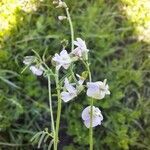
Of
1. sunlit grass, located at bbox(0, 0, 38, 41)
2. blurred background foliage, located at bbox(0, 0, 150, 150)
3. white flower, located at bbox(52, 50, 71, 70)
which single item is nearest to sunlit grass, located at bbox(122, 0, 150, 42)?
blurred background foliage, located at bbox(0, 0, 150, 150)

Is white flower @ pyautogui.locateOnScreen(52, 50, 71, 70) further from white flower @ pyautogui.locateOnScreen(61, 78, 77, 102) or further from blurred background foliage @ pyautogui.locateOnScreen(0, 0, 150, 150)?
blurred background foliage @ pyautogui.locateOnScreen(0, 0, 150, 150)

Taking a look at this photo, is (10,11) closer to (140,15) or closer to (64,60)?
(140,15)

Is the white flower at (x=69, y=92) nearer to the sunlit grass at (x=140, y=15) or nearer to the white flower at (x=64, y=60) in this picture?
the white flower at (x=64, y=60)

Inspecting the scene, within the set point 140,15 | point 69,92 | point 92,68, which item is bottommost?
A: point 92,68

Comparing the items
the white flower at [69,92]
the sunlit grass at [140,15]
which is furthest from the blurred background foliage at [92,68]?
the white flower at [69,92]

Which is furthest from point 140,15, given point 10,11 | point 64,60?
point 64,60

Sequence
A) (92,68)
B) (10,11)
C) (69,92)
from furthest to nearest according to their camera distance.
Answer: (10,11), (92,68), (69,92)

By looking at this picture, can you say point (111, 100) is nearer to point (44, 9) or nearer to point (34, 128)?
point (34, 128)

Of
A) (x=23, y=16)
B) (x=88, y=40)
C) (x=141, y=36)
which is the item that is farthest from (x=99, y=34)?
(x=23, y=16)

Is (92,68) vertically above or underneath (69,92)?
underneath
